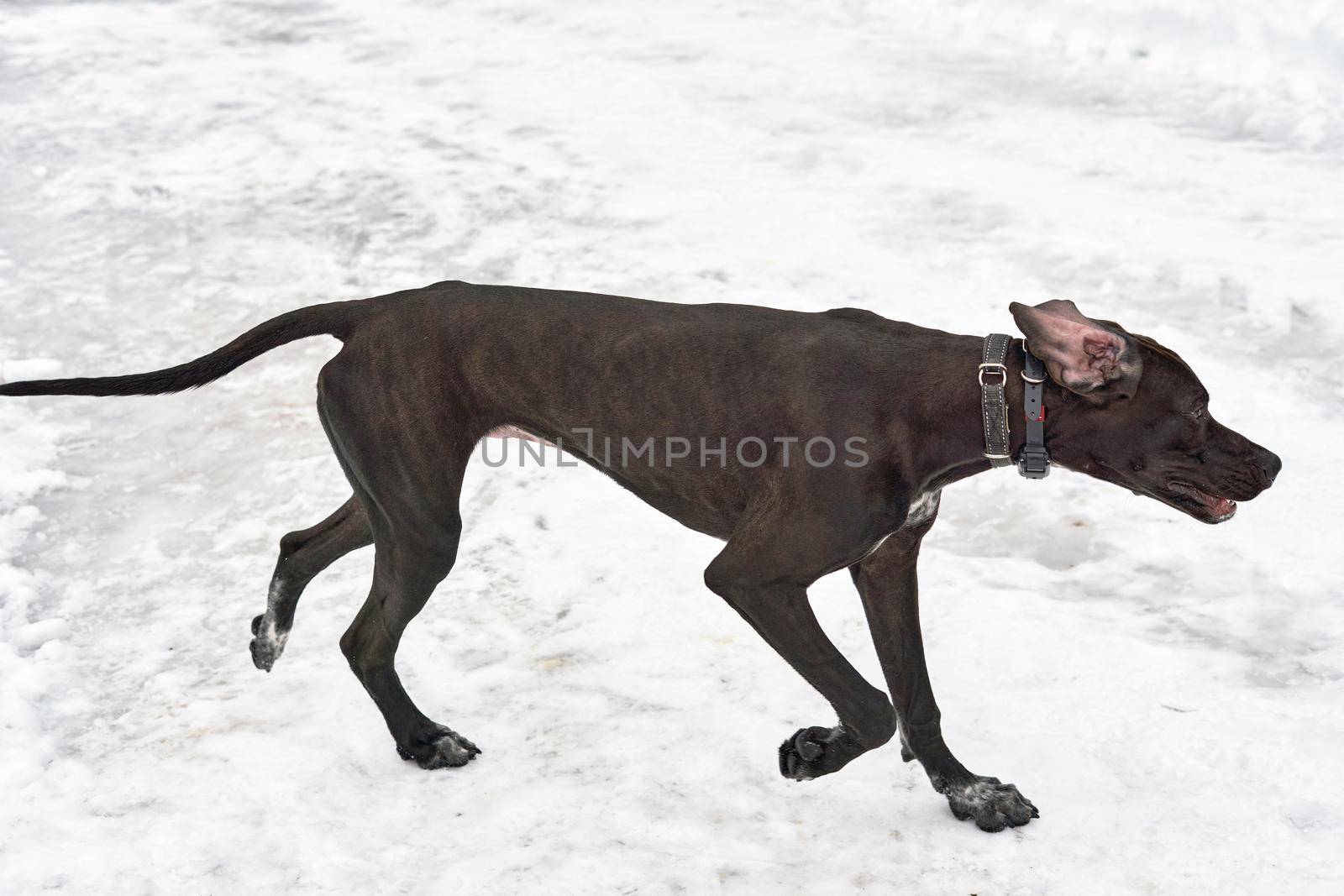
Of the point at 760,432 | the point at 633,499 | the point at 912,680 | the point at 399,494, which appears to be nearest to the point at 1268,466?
the point at 912,680

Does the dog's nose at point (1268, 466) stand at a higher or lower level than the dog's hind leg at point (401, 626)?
higher

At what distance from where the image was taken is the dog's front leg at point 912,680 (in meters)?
3.67

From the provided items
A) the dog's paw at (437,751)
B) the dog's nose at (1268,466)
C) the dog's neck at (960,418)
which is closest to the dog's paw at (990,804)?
the dog's neck at (960,418)

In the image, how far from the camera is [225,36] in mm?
11266

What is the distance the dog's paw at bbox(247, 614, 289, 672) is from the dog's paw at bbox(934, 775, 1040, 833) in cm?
212

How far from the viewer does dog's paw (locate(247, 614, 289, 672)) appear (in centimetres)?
440

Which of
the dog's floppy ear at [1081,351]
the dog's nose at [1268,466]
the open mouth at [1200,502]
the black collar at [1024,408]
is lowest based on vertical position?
the open mouth at [1200,502]

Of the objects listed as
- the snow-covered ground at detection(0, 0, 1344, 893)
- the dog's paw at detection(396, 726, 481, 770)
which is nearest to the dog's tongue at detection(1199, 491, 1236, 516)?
the snow-covered ground at detection(0, 0, 1344, 893)

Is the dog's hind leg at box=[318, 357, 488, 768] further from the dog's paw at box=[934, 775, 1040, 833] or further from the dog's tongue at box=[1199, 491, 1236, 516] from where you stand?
the dog's tongue at box=[1199, 491, 1236, 516]

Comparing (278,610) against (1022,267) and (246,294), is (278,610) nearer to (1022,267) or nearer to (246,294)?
(246,294)

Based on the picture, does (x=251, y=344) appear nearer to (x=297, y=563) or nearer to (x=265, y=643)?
(x=297, y=563)

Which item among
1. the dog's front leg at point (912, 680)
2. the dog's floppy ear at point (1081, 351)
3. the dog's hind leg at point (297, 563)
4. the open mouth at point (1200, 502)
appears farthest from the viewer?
the dog's hind leg at point (297, 563)

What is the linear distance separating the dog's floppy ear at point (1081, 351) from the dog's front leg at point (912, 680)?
0.64 m

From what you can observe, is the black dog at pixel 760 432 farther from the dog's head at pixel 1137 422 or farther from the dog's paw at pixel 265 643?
the dog's paw at pixel 265 643
